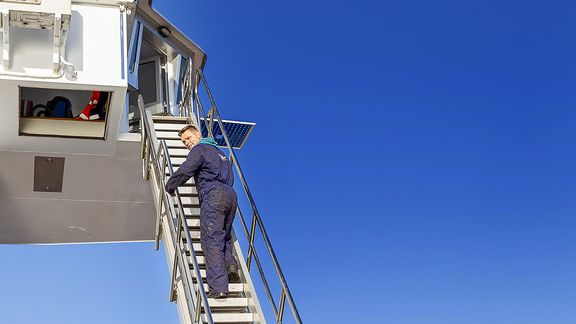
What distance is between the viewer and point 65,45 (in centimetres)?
898

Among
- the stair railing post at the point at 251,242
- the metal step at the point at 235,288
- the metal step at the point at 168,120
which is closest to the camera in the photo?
the metal step at the point at 235,288

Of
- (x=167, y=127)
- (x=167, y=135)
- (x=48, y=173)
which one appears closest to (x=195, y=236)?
(x=167, y=135)

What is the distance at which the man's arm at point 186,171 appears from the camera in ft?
23.4

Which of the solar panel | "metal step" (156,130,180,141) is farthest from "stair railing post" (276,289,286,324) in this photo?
the solar panel

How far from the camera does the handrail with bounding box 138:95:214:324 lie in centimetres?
595

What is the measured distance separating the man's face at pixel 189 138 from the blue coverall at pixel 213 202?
0.46 m

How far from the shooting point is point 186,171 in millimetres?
7129

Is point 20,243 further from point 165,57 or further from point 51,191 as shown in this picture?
point 165,57

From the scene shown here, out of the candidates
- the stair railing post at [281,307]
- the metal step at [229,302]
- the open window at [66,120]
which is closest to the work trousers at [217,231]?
the metal step at [229,302]

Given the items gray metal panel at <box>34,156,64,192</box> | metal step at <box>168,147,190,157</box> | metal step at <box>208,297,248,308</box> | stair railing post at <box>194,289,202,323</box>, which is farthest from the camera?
gray metal panel at <box>34,156,64,192</box>

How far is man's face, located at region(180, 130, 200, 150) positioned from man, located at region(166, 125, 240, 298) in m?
0.37

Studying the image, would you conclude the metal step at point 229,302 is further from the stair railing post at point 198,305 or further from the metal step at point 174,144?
the metal step at point 174,144

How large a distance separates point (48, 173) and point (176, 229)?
13.1 ft

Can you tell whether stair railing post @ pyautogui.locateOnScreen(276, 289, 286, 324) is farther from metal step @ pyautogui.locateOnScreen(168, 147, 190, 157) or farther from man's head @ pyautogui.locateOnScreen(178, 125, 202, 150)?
metal step @ pyautogui.locateOnScreen(168, 147, 190, 157)
